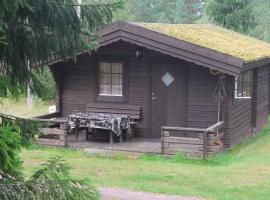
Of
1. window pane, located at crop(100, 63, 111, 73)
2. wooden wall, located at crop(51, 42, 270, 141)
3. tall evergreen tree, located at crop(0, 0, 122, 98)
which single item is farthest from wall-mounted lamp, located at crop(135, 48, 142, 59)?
tall evergreen tree, located at crop(0, 0, 122, 98)

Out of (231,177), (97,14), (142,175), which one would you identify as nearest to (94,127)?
(142,175)

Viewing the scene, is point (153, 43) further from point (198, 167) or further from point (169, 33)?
point (198, 167)

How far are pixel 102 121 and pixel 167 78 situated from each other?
95.7 inches

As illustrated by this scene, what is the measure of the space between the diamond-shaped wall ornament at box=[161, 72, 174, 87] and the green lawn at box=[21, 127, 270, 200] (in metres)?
2.68

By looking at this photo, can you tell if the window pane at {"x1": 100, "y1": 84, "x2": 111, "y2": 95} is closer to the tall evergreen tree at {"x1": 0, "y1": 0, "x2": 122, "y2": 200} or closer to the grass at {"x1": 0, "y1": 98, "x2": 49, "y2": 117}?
the grass at {"x1": 0, "y1": 98, "x2": 49, "y2": 117}

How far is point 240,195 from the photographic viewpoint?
1005cm

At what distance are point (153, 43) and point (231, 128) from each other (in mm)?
3316

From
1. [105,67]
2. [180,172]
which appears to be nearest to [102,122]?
[105,67]

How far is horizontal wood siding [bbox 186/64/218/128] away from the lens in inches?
605

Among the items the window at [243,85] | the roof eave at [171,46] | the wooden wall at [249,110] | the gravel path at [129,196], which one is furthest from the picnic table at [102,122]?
the gravel path at [129,196]

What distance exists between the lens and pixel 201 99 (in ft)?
50.9

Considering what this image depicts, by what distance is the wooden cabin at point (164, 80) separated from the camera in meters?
14.6

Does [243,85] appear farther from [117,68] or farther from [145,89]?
[117,68]

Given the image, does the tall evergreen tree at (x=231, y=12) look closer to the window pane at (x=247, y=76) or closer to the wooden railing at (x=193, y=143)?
the window pane at (x=247, y=76)
